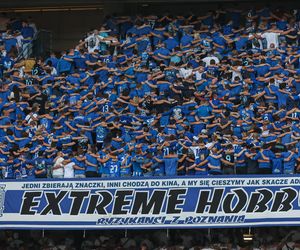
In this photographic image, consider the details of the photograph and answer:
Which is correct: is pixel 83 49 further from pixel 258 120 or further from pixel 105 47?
pixel 258 120

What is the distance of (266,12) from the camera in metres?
29.9

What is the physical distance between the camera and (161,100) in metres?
26.1

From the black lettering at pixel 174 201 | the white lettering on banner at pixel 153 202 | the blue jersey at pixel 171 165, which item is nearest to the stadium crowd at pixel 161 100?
the blue jersey at pixel 171 165

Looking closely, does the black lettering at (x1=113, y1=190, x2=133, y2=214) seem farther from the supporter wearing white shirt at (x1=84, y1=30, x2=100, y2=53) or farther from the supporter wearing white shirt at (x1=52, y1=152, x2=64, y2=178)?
the supporter wearing white shirt at (x1=84, y1=30, x2=100, y2=53)

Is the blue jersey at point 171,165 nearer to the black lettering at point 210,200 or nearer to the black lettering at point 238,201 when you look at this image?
the black lettering at point 210,200

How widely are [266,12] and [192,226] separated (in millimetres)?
9655

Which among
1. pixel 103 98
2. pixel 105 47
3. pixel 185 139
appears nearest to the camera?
pixel 185 139

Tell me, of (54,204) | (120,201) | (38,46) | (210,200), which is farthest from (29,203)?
(38,46)

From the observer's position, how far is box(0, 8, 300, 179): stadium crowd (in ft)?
78.7

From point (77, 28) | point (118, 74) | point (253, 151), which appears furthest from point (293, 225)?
point (77, 28)

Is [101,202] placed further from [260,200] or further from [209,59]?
[209,59]

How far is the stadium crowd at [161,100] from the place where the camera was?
2400 cm

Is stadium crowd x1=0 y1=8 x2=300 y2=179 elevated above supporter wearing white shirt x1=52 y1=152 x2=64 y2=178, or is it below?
above

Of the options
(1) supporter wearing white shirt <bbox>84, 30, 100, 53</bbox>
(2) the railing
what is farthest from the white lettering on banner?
(2) the railing
